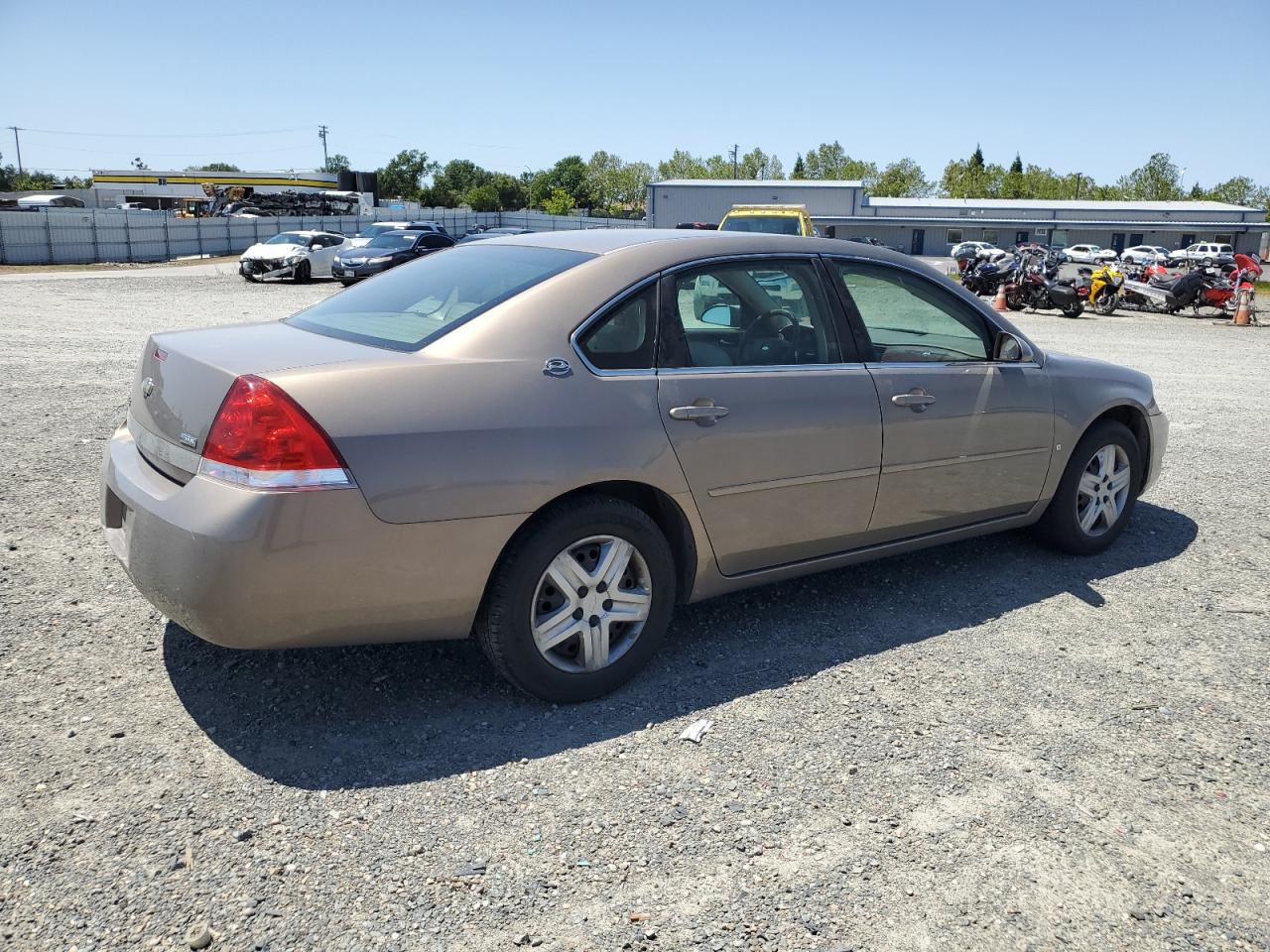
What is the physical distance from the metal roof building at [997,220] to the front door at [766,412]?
61.0 meters

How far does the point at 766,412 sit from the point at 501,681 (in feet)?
4.65

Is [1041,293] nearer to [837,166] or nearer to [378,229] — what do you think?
[378,229]

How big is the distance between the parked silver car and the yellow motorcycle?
63.0 feet

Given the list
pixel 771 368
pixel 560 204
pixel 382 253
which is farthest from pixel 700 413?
pixel 560 204

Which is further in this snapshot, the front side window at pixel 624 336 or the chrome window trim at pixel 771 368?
the chrome window trim at pixel 771 368

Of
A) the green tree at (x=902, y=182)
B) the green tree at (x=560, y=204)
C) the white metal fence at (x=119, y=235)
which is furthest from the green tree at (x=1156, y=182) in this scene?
the white metal fence at (x=119, y=235)

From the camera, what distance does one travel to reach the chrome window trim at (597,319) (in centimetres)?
346

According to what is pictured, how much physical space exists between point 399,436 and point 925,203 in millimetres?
88643

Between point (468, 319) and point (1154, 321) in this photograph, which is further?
point (1154, 321)

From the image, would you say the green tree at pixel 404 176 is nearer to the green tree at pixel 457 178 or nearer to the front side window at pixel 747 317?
the green tree at pixel 457 178

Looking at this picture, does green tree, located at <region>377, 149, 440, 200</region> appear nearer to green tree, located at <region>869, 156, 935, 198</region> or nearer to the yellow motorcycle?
green tree, located at <region>869, 156, 935, 198</region>

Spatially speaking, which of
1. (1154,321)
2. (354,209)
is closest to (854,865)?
(1154,321)

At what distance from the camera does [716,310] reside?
3.98 m

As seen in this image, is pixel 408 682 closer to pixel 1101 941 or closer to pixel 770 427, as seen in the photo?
pixel 770 427
